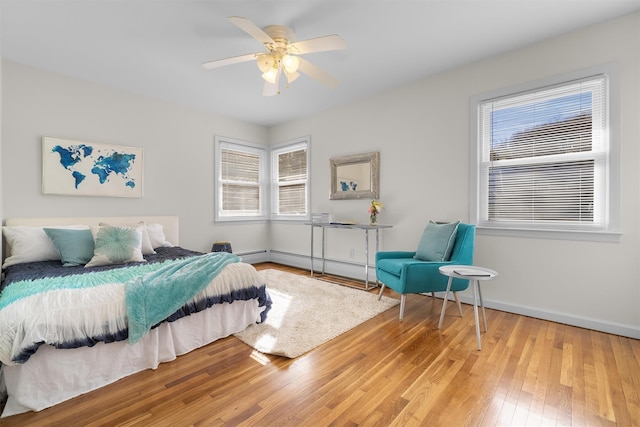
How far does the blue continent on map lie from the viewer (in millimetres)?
3473

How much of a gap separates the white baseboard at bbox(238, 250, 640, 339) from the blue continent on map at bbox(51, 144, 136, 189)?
2367mm

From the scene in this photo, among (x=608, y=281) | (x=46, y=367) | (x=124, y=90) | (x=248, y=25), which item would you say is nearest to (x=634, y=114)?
(x=608, y=281)

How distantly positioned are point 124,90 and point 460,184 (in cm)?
450

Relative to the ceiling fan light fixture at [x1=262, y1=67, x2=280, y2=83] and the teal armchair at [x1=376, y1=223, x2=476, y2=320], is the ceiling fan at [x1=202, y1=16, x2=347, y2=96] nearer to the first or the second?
the ceiling fan light fixture at [x1=262, y1=67, x2=280, y2=83]

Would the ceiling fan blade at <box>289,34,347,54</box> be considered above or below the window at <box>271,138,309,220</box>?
above

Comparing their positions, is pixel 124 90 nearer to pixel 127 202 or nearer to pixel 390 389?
pixel 127 202

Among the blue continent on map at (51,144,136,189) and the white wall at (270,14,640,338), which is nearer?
the white wall at (270,14,640,338)

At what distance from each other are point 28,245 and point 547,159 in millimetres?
5216

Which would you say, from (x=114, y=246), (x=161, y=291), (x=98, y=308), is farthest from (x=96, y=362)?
A: (x=114, y=246)

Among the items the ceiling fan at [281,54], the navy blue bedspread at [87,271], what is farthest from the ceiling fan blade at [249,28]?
the navy blue bedspread at [87,271]

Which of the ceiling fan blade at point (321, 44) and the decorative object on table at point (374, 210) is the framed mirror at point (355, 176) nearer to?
the decorative object on table at point (374, 210)

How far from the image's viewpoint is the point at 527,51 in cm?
288

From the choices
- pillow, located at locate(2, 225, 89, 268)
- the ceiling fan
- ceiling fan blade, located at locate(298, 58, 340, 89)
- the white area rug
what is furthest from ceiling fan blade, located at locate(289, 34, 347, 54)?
pillow, located at locate(2, 225, 89, 268)

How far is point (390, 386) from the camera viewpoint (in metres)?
1.77
